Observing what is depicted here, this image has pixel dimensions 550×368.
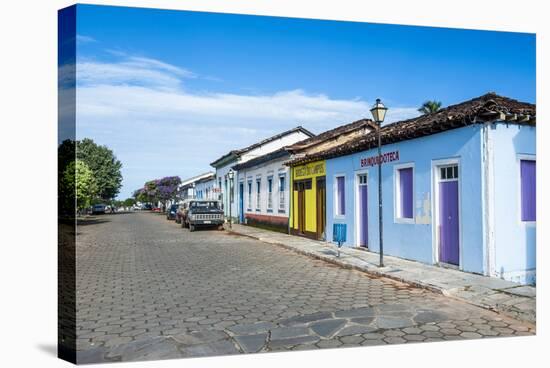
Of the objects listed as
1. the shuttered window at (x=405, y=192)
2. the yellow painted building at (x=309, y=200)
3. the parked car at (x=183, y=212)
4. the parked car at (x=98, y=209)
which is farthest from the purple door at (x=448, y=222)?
the parked car at (x=98, y=209)

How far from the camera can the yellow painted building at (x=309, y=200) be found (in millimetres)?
15500

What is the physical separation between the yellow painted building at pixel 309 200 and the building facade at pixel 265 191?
0.87m

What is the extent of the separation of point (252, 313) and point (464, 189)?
4.93m

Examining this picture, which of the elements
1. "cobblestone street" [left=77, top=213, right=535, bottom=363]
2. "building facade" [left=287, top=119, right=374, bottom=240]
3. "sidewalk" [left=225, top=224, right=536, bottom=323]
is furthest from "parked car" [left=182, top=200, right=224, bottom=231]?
"cobblestone street" [left=77, top=213, right=535, bottom=363]

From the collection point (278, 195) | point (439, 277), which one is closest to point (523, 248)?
point (439, 277)

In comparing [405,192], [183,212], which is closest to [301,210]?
[405,192]

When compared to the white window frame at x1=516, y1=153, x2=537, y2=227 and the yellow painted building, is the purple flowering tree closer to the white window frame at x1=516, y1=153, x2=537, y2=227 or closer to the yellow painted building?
the yellow painted building

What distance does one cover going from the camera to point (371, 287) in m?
7.55

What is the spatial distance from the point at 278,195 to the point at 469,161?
12.2 meters

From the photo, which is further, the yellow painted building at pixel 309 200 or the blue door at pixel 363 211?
the yellow painted building at pixel 309 200

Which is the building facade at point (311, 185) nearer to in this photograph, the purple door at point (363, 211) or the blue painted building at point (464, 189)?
the purple door at point (363, 211)

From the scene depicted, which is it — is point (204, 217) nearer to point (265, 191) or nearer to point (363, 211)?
point (265, 191)

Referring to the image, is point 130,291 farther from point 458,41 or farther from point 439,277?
point 458,41

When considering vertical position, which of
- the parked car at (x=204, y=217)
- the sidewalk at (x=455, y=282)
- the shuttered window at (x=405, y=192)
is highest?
the shuttered window at (x=405, y=192)
